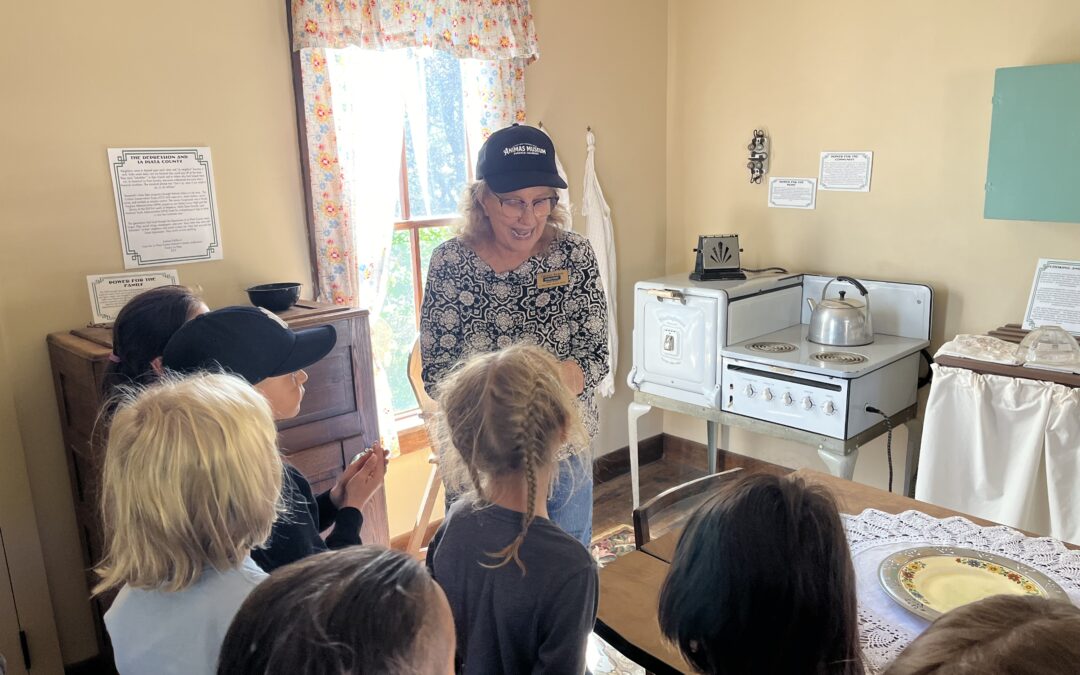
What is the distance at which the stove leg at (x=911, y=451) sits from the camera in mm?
2875

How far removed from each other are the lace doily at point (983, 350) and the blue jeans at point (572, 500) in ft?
4.35

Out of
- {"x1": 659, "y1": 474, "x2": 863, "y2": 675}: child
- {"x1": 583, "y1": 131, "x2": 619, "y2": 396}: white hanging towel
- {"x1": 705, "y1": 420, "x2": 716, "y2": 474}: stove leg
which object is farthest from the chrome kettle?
{"x1": 659, "y1": 474, "x2": 863, "y2": 675}: child

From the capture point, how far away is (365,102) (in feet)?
8.41

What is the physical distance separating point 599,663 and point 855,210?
2019 mm

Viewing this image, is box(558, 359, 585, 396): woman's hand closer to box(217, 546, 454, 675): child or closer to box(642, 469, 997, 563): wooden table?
box(642, 469, 997, 563): wooden table

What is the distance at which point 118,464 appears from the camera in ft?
3.43

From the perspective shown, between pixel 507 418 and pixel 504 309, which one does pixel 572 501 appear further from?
pixel 507 418

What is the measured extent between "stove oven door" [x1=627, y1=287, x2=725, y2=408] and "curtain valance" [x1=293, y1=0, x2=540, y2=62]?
1090 millimetres

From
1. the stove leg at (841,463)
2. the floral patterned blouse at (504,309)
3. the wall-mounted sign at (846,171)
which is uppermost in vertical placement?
the wall-mounted sign at (846,171)

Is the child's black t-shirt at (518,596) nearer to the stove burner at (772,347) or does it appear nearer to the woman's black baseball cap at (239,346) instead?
the woman's black baseball cap at (239,346)

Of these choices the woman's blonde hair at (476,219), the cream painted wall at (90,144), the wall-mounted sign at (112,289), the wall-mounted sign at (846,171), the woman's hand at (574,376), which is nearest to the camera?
the woman's hand at (574,376)

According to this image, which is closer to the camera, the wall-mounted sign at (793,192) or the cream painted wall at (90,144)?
the cream painted wall at (90,144)

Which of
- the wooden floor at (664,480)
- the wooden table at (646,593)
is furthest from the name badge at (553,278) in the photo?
the wooden floor at (664,480)

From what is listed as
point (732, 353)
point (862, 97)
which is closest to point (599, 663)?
point (732, 353)
